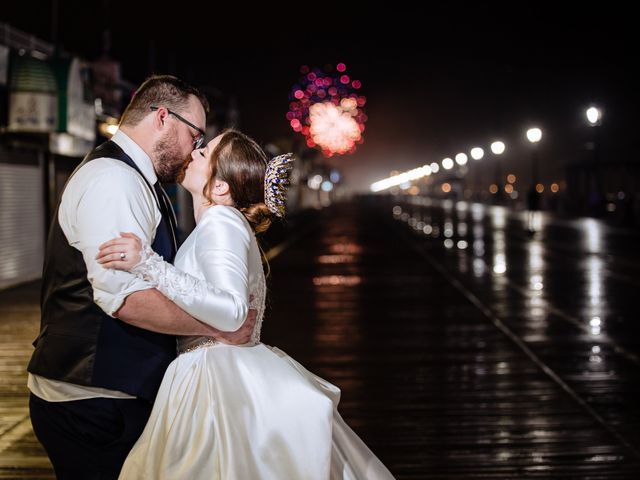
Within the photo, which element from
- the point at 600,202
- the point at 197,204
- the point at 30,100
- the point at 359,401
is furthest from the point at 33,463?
the point at 600,202

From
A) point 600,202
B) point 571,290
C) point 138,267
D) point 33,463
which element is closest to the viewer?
point 138,267

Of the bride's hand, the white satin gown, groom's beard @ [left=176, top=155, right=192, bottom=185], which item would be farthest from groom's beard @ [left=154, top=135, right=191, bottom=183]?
the bride's hand

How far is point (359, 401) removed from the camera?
7.89 meters

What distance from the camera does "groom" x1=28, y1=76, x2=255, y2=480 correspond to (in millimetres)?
2807

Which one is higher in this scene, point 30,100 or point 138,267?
point 30,100

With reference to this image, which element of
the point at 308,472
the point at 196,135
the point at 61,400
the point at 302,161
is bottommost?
the point at 308,472

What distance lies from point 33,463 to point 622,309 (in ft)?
32.6

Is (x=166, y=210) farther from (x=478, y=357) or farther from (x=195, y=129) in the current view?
(x=478, y=357)

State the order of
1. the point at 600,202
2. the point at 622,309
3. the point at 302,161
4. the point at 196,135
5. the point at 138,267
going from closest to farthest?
the point at 138,267 → the point at 196,135 → the point at 622,309 → the point at 600,202 → the point at 302,161

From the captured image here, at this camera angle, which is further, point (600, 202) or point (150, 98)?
point (600, 202)

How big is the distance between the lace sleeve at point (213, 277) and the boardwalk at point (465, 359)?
3.28 meters

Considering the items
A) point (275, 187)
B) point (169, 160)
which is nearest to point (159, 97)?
point (169, 160)

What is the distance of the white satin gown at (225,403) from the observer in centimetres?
288

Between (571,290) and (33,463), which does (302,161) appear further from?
(33,463)
